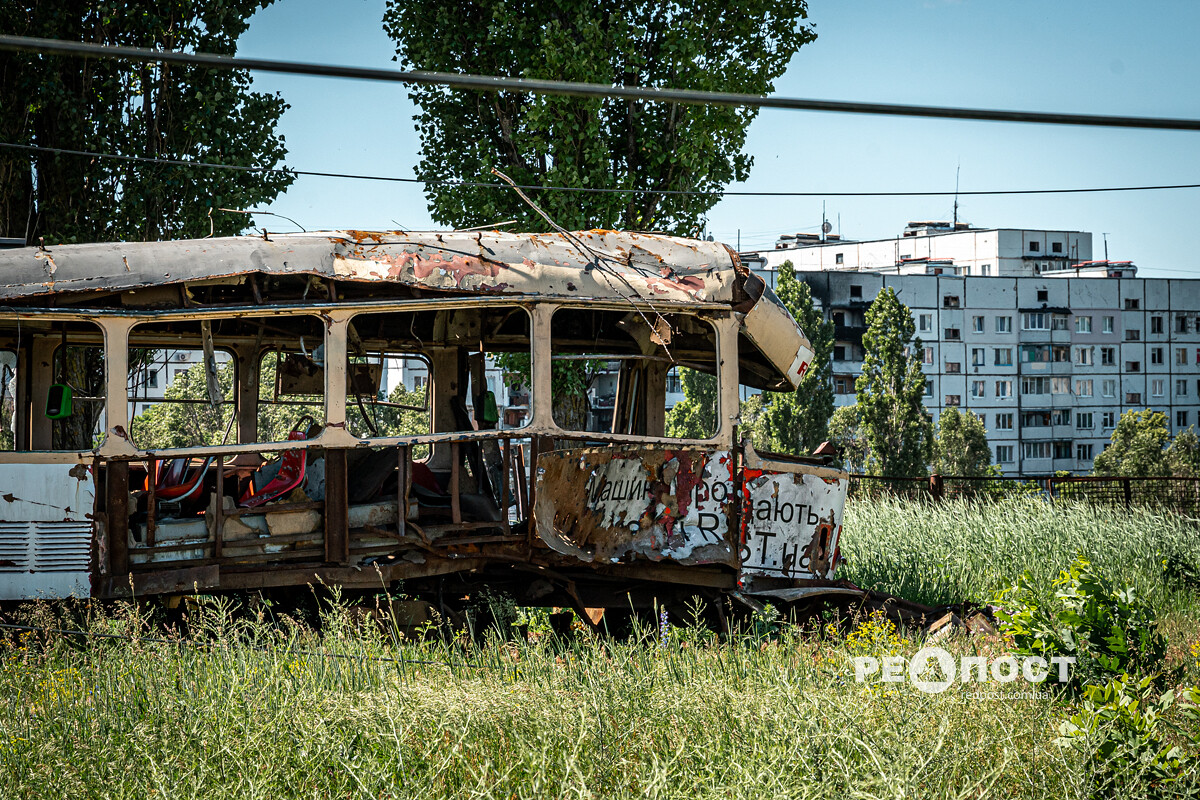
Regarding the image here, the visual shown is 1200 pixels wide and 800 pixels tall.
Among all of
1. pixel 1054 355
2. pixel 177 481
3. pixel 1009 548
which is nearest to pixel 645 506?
pixel 177 481

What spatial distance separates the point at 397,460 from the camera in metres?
7.15

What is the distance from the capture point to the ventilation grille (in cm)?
641

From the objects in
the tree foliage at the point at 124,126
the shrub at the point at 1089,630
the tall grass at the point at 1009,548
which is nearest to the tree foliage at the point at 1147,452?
the tall grass at the point at 1009,548

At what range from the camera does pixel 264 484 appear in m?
7.23

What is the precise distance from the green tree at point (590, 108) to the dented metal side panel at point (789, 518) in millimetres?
8379

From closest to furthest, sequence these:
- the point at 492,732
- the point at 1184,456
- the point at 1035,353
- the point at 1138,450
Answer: the point at 492,732 < the point at 1138,450 < the point at 1184,456 < the point at 1035,353

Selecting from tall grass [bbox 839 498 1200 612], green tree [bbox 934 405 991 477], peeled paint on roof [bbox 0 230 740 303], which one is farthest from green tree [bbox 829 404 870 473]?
peeled paint on roof [bbox 0 230 740 303]

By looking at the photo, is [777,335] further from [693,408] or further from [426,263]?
[693,408]

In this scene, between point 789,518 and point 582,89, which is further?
point 789,518

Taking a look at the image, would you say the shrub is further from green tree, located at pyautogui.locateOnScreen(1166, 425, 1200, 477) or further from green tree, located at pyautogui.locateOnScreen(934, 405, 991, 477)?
green tree, located at pyautogui.locateOnScreen(1166, 425, 1200, 477)

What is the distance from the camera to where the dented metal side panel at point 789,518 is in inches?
299

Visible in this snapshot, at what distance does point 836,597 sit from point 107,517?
17.2ft

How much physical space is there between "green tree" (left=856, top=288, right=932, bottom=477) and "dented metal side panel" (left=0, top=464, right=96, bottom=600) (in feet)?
119

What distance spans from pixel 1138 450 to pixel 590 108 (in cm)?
5021
